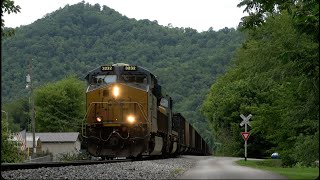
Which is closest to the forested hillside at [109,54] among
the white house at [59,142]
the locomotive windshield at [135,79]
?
the white house at [59,142]

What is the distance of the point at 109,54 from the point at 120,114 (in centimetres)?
14844

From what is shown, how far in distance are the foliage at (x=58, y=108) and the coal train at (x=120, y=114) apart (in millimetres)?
89335

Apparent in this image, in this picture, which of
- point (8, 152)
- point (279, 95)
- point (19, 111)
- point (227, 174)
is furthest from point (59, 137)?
point (227, 174)

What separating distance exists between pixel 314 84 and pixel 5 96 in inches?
6228

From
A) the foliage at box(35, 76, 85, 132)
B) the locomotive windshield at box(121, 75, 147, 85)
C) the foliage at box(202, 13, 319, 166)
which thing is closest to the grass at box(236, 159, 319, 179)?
the foliage at box(202, 13, 319, 166)

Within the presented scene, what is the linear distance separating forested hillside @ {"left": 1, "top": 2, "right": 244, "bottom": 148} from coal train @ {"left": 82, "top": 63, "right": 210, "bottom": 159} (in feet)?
413

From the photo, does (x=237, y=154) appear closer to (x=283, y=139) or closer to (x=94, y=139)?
(x=283, y=139)

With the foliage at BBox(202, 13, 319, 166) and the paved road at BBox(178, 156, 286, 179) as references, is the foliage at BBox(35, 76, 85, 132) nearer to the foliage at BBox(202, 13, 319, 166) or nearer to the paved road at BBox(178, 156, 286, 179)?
the foliage at BBox(202, 13, 319, 166)

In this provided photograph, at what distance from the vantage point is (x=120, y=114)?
25.8m

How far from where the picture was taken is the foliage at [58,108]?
116312mm

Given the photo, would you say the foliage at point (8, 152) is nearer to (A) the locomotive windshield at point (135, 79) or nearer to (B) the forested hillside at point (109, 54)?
(A) the locomotive windshield at point (135, 79)

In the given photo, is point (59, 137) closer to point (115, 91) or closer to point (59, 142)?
point (59, 142)

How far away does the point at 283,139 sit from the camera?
1097 inches

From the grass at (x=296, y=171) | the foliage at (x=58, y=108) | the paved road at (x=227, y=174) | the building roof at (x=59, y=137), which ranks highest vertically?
the foliage at (x=58, y=108)
